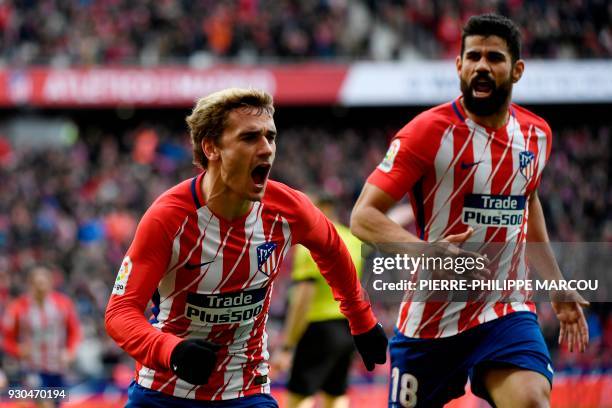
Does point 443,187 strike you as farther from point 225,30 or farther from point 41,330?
point 225,30

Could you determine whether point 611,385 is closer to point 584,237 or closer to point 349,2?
point 584,237

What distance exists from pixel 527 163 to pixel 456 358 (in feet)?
3.19

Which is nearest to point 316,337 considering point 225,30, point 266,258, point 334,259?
point 334,259

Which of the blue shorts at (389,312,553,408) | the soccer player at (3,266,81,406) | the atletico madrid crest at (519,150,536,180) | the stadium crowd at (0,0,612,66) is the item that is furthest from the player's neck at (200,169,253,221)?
the stadium crowd at (0,0,612,66)

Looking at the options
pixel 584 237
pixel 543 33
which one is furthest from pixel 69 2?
pixel 584 237

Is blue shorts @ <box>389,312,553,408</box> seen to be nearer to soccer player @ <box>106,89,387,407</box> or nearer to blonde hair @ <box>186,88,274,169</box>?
soccer player @ <box>106,89,387,407</box>

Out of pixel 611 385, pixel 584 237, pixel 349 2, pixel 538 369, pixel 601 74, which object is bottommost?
pixel 538 369

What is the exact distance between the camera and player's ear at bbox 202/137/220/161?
162 inches

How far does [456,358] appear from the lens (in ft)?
15.5

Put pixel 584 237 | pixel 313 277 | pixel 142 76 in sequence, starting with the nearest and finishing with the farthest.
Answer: pixel 313 277 → pixel 584 237 → pixel 142 76

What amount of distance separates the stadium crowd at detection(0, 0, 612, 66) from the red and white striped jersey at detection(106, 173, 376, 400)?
18555 mm

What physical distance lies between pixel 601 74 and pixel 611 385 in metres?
12.9

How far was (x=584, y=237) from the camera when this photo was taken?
17.0 metres

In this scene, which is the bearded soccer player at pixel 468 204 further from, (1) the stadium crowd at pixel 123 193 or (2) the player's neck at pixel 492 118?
(1) the stadium crowd at pixel 123 193
